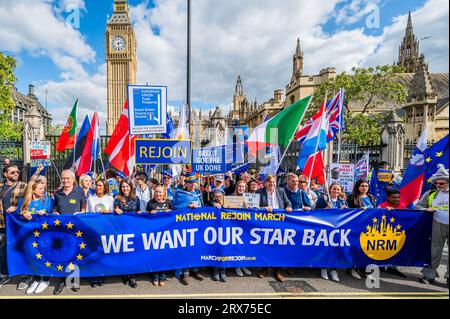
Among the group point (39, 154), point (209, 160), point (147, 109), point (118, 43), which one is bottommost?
point (209, 160)

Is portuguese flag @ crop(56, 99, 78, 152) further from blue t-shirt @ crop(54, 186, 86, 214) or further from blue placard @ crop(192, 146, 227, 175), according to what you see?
blue placard @ crop(192, 146, 227, 175)

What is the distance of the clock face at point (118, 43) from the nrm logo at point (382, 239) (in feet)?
231

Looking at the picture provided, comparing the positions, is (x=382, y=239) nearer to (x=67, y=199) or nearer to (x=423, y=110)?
(x=67, y=199)

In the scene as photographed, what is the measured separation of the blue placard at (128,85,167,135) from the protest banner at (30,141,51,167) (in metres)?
5.89

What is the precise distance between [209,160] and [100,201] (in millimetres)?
2584

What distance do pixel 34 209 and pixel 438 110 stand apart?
1734 inches

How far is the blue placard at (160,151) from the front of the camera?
4.94m

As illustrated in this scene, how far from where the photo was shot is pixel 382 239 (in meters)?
4.14

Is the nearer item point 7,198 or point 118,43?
point 7,198

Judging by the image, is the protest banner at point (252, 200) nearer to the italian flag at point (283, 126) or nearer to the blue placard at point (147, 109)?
the italian flag at point (283, 126)

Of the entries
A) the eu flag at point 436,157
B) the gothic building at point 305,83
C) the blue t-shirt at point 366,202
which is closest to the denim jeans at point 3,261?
the blue t-shirt at point 366,202

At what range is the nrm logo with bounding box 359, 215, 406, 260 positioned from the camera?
412cm

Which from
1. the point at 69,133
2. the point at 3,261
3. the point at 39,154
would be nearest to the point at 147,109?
the point at 69,133
